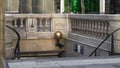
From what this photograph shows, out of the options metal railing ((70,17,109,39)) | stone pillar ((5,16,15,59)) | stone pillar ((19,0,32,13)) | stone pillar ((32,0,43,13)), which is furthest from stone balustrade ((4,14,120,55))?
stone pillar ((19,0,32,13))

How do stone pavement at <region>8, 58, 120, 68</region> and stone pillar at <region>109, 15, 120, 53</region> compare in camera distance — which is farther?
stone pillar at <region>109, 15, 120, 53</region>

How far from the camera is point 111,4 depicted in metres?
31.1

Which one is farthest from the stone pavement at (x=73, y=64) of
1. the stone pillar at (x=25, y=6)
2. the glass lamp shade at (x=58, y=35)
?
the stone pillar at (x=25, y=6)

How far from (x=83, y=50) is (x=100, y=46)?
231 centimetres

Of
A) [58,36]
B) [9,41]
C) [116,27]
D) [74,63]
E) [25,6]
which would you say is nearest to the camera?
[74,63]

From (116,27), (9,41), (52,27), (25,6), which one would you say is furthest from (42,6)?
(116,27)

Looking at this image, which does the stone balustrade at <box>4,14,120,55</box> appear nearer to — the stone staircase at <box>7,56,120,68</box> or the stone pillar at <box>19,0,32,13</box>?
the stone pillar at <box>19,0,32,13</box>

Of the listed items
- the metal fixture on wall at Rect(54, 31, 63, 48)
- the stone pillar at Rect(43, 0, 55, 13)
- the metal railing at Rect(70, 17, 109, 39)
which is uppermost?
the stone pillar at Rect(43, 0, 55, 13)

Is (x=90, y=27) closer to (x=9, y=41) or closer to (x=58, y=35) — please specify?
(x=58, y=35)

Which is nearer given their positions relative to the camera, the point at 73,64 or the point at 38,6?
the point at 73,64

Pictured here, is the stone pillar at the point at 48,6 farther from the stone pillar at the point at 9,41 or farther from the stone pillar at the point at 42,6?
the stone pillar at the point at 9,41

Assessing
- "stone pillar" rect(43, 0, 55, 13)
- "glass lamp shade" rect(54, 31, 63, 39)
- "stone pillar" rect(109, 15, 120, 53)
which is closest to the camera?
"stone pillar" rect(109, 15, 120, 53)

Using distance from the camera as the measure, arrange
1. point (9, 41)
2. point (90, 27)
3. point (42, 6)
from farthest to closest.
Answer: point (42, 6), point (90, 27), point (9, 41)

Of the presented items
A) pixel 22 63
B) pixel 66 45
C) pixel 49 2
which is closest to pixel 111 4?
pixel 49 2
